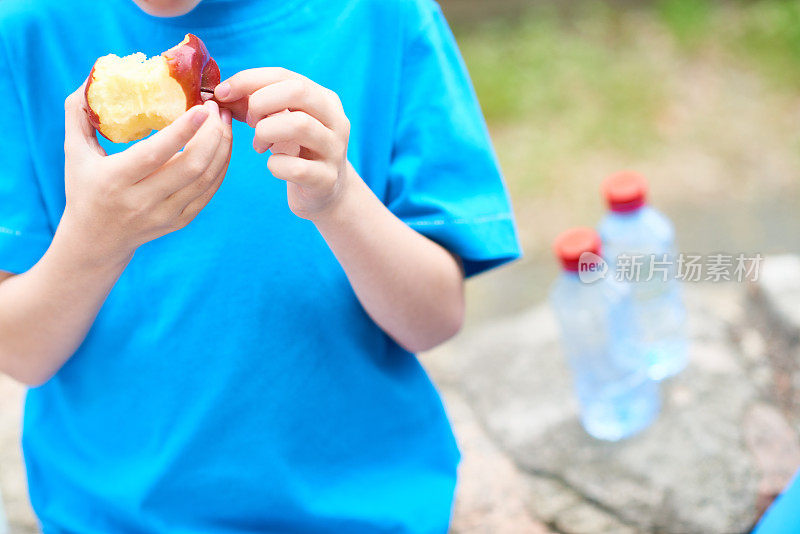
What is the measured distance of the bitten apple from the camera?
2.56ft

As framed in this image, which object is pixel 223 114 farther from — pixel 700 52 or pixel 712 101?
pixel 700 52

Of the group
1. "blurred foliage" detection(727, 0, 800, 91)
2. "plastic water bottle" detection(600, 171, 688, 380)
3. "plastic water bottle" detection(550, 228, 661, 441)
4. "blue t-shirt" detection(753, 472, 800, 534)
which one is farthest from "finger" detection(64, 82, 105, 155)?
"blurred foliage" detection(727, 0, 800, 91)

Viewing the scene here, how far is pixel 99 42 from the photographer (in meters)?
0.93

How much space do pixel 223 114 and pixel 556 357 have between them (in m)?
1.16

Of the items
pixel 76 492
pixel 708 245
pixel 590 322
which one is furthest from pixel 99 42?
pixel 708 245

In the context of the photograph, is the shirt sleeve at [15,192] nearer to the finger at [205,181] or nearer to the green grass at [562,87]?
the finger at [205,181]

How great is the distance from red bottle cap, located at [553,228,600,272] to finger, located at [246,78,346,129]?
2.73ft

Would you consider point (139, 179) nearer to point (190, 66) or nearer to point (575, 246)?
point (190, 66)

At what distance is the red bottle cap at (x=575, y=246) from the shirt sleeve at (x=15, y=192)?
2.90ft

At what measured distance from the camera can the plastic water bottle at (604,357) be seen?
5.40 feet

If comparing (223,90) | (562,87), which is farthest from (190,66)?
(562,87)

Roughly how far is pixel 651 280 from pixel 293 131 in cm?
134

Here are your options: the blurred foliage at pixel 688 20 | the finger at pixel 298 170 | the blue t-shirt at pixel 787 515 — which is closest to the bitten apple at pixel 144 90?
the finger at pixel 298 170

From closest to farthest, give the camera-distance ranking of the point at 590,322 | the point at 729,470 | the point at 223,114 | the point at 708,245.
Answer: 1. the point at 223,114
2. the point at 729,470
3. the point at 590,322
4. the point at 708,245
